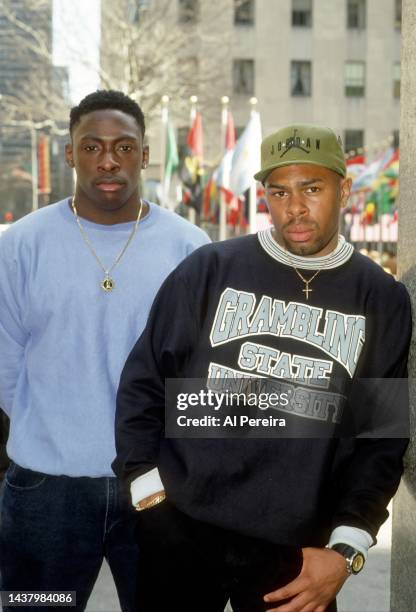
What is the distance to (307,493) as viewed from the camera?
2109mm

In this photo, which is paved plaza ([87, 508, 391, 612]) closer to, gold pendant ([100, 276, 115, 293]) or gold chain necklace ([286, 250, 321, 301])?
gold pendant ([100, 276, 115, 293])

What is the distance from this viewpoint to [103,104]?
2.72 meters

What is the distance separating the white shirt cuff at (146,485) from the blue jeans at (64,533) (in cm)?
28

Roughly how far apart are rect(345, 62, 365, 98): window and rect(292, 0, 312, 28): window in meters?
2.98

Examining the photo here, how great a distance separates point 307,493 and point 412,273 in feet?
2.31

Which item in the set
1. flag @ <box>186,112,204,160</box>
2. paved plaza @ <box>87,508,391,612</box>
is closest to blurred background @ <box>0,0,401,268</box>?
flag @ <box>186,112,204,160</box>

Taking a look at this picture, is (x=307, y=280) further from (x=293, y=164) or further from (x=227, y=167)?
(x=227, y=167)

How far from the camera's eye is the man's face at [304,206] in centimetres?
224

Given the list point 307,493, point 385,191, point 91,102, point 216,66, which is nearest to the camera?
point 307,493

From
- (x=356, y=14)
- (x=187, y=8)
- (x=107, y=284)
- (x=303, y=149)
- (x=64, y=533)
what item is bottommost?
(x=64, y=533)

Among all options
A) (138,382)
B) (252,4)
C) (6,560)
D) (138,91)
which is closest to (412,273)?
(138,382)

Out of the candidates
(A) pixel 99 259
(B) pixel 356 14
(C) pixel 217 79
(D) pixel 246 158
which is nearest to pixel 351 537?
(A) pixel 99 259

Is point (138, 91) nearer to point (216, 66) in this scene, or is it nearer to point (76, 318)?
point (216, 66)

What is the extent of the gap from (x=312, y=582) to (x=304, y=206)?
87 cm
